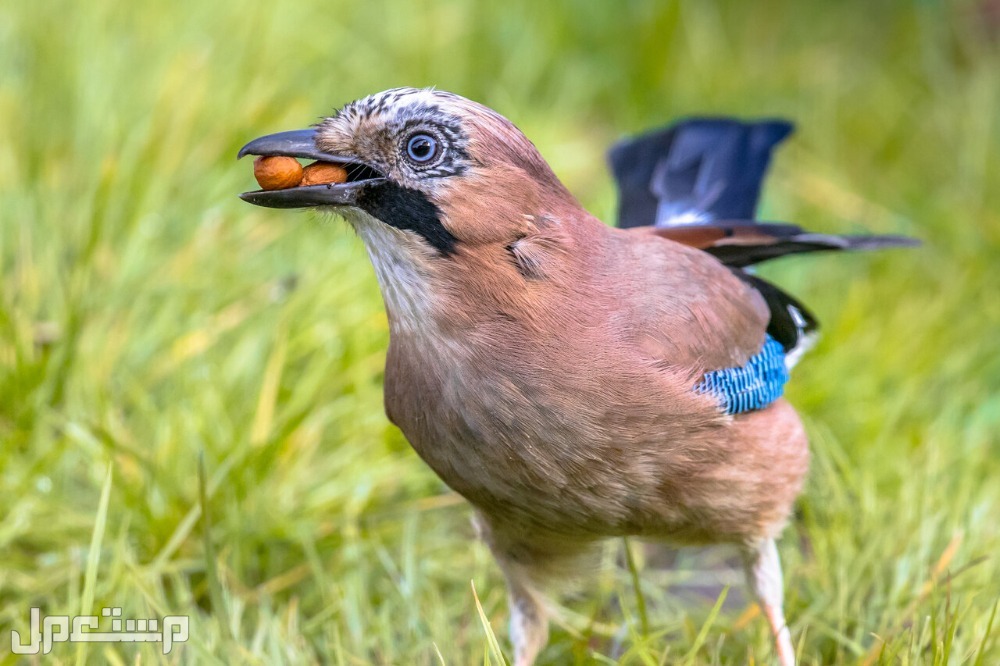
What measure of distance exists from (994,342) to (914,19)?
8.37 feet

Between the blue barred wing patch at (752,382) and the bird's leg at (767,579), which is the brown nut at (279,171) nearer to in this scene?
the blue barred wing patch at (752,382)

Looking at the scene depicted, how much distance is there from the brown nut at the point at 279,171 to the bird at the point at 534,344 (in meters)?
0.06

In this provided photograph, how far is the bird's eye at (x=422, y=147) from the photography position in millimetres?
2328

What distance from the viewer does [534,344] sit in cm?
240

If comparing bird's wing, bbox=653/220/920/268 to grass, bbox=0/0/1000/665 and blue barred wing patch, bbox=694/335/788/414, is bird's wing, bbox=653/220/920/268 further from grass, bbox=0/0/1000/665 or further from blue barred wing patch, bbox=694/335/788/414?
grass, bbox=0/0/1000/665

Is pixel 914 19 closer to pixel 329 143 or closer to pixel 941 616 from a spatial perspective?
pixel 941 616

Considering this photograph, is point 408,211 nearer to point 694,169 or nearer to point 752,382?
point 752,382

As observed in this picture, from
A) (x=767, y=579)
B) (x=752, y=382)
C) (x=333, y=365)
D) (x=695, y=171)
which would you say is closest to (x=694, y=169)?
(x=695, y=171)

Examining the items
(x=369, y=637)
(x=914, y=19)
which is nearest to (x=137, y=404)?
(x=369, y=637)

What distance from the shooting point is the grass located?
2975 mm

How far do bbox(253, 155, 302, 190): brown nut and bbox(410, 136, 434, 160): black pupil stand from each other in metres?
0.26

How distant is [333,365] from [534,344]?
141cm

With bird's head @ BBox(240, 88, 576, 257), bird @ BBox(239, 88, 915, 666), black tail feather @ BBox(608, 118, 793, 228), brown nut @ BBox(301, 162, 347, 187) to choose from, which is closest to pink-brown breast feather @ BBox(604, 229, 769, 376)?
bird @ BBox(239, 88, 915, 666)

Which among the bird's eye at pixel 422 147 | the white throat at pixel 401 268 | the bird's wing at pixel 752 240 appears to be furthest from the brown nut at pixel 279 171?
the bird's wing at pixel 752 240
